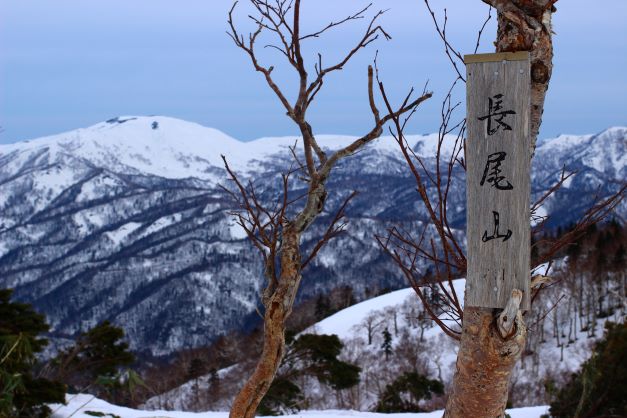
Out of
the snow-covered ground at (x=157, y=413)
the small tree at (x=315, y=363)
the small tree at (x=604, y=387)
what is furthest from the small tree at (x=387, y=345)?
the small tree at (x=604, y=387)

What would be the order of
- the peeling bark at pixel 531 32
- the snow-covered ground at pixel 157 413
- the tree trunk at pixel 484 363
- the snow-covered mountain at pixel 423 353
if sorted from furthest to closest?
1. the snow-covered mountain at pixel 423 353
2. the snow-covered ground at pixel 157 413
3. the peeling bark at pixel 531 32
4. the tree trunk at pixel 484 363

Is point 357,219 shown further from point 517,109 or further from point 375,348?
point 517,109

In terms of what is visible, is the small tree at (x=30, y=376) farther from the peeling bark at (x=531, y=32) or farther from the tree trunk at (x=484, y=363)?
the peeling bark at (x=531, y=32)

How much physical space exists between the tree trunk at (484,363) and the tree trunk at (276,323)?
1.68m

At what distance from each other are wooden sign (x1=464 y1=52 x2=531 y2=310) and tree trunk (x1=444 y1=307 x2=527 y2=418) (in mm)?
84

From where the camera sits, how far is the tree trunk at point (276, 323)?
3.74m

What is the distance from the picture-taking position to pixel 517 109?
2.14 metres

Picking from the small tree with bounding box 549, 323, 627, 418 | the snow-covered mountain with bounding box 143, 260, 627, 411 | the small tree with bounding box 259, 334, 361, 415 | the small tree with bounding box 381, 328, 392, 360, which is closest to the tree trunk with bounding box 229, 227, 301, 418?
the small tree with bounding box 549, 323, 627, 418

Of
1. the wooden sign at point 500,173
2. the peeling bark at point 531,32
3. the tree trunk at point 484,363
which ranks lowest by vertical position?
the tree trunk at point 484,363

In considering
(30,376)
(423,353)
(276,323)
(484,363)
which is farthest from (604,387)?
(423,353)

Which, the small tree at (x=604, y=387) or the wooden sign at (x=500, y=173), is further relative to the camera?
the small tree at (x=604, y=387)

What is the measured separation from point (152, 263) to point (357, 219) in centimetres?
5552

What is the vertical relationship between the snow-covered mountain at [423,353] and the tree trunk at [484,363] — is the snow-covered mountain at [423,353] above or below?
below

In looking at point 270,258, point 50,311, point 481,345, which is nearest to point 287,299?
point 270,258
